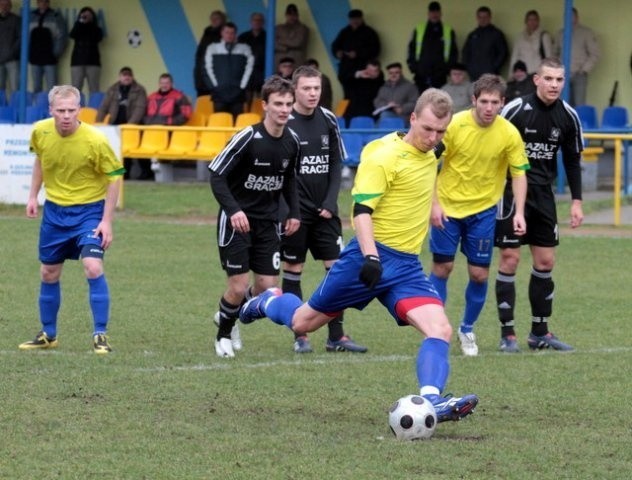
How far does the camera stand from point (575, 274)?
48.2 feet

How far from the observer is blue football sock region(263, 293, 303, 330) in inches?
329

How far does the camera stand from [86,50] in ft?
82.8

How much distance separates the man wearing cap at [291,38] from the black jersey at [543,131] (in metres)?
13.3

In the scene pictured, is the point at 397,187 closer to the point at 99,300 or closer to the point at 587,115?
the point at 99,300

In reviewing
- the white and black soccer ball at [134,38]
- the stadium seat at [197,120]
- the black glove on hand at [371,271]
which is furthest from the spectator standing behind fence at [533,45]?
the black glove on hand at [371,271]

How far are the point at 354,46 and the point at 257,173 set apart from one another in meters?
13.5

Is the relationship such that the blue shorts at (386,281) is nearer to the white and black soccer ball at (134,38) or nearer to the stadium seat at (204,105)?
the stadium seat at (204,105)

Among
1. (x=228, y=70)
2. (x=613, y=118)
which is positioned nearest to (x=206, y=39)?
(x=228, y=70)

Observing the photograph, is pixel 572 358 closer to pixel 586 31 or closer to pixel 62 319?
pixel 62 319

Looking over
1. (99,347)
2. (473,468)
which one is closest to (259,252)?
(99,347)

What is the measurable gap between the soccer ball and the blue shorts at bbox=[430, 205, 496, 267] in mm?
3004

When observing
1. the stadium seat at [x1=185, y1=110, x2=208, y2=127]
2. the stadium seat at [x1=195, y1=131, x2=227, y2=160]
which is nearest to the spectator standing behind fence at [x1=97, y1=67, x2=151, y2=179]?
the stadium seat at [x1=185, y1=110, x2=208, y2=127]

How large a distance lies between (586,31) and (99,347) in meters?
13.6

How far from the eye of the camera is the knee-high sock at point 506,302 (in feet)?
34.0
